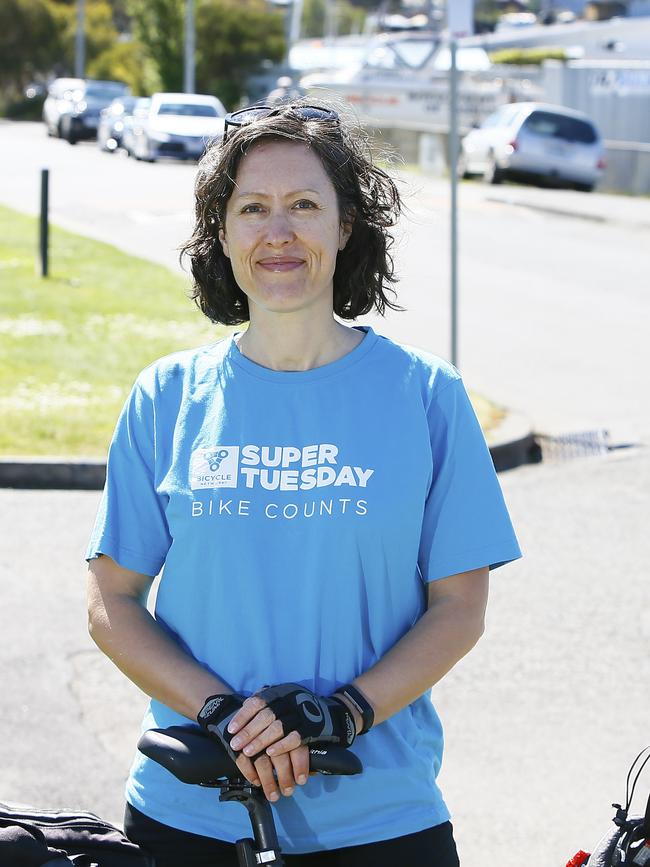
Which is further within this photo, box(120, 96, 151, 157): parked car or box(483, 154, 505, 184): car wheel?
box(120, 96, 151, 157): parked car

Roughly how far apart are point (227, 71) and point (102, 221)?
40.1 metres

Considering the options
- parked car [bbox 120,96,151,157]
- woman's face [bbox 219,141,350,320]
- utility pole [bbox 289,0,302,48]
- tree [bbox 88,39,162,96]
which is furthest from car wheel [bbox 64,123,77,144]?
woman's face [bbox 219,141,350,320]

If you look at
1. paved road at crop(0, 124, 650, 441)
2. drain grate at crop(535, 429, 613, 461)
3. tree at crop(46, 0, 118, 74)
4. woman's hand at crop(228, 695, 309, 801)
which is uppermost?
tree at crop(46, 0, 118, 74)

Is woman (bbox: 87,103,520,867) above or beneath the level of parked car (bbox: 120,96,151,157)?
above

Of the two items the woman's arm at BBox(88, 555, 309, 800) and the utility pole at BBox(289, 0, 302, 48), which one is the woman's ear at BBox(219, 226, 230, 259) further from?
the utility pole at BBox(289, 0, 302, 48)

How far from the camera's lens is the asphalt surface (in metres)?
4.75

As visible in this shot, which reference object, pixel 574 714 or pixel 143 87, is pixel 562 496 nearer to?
pixel 574 714

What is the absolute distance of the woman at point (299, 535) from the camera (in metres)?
2.51

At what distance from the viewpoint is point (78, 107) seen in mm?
46594

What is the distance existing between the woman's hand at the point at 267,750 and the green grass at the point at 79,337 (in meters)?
6.45

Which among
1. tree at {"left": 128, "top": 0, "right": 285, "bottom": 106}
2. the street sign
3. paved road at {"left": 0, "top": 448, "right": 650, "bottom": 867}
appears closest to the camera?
paved road at {"left": 0, "top": 448, "right": 650, "bottom": 867}

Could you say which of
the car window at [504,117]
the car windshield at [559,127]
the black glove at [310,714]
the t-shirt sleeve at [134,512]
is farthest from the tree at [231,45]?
the black glove at [310,714]

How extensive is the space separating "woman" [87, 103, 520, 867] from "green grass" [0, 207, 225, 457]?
239 inches

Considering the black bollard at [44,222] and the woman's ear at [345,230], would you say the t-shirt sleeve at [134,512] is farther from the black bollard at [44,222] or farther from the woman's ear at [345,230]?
the black bollard at [44,222]
